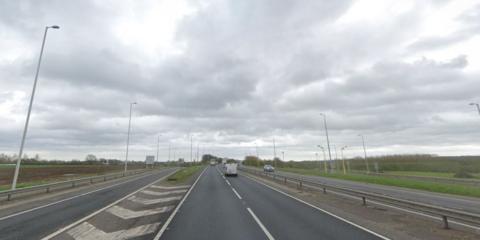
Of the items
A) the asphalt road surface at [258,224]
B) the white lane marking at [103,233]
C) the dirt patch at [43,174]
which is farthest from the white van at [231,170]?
the white lane marking at [103,233]

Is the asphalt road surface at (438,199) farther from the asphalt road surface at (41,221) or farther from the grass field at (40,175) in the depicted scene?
the grass field at (40,175)

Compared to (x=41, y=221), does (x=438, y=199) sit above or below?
below

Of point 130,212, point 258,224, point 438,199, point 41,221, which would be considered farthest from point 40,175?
point 438,199

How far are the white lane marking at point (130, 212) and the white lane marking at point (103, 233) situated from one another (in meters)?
2.30

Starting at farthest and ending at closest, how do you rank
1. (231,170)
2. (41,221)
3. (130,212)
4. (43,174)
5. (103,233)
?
(43,174) < (231,170) < (130,212) < (41,221) < (103,233)

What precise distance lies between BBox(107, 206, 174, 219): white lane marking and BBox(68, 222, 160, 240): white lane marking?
2298 millimetres

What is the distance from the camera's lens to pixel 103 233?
9.42m

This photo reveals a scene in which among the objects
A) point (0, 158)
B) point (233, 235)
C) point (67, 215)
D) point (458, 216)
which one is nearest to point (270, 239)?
point (233, 235)

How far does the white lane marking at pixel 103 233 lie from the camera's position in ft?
29.3

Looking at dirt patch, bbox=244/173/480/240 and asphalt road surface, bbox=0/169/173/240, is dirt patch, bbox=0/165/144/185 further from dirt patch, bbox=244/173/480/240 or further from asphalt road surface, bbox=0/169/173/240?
dirt patch, bbox=244/173/480/240

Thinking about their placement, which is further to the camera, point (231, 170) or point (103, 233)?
point (231, 170)

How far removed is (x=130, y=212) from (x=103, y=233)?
4158 mm

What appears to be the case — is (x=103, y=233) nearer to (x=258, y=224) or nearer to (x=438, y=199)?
(x=258, y=224)

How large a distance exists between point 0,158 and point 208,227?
178476 millimetres
